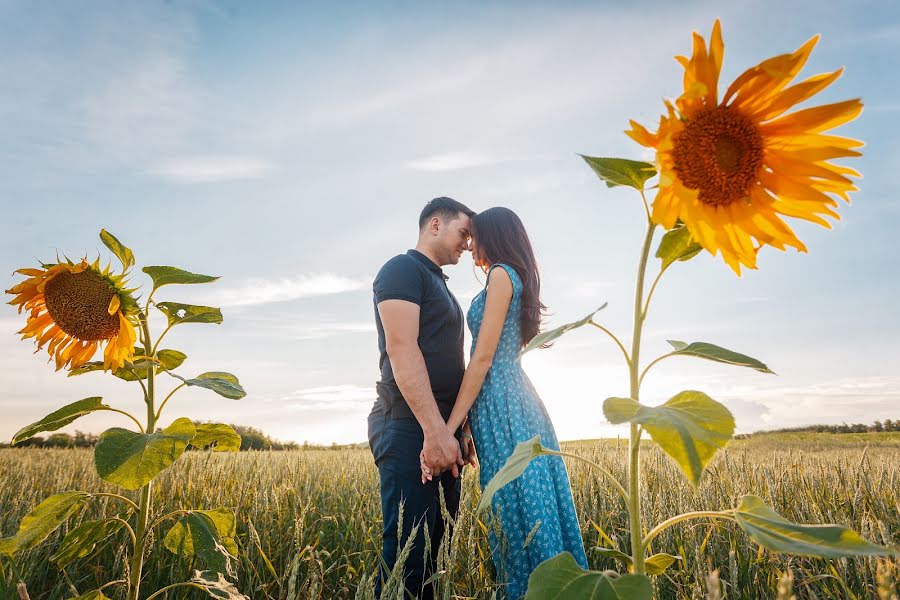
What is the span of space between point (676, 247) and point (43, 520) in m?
2.17

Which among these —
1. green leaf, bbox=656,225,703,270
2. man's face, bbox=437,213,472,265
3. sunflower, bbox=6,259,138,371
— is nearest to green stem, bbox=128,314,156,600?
sunflower, bbox=6,259,138,371

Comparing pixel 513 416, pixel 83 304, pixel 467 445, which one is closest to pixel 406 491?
pixel 467 445

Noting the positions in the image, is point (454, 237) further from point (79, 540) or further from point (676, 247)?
point (676, 247)

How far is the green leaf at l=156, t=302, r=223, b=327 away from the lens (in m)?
2.12

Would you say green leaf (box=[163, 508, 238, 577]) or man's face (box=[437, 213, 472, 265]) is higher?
man's face (box=[437, 213, 472, 265])

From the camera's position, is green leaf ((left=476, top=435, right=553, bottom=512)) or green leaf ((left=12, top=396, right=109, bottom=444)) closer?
green leaf ((left=476, top=435, right=553, bottom=512))

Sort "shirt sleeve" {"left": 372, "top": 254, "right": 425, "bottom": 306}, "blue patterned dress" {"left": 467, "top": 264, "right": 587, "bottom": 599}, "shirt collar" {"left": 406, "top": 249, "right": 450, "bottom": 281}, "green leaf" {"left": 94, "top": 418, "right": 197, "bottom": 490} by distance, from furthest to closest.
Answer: "shirt collar" {"left": 406, "top": 249, "right": 450, "bottom": 281}, "shirt sleeve" {"left": 372, "top": 254, "right": 425, "bottom": 306}, "blue patterned dress" {"left": 467, "top": 264, "right": 587, "bottom": 599}, "green leaf" {"left": 94, "top": 418, "right": 197, "bottom": 490}

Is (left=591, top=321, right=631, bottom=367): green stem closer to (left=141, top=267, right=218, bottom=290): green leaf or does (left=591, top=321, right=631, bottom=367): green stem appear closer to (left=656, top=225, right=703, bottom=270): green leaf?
(left=656, top=225, right=703, bottom=270): green leaf

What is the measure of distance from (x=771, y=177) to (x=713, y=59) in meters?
0.26

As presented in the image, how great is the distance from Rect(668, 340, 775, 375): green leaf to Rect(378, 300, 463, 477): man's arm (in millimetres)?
2057

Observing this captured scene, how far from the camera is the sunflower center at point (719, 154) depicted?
3.45 ft

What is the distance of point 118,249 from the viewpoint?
2043 mm

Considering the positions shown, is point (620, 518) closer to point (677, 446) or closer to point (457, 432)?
point (457, 432)

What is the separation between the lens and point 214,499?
4297 mm
